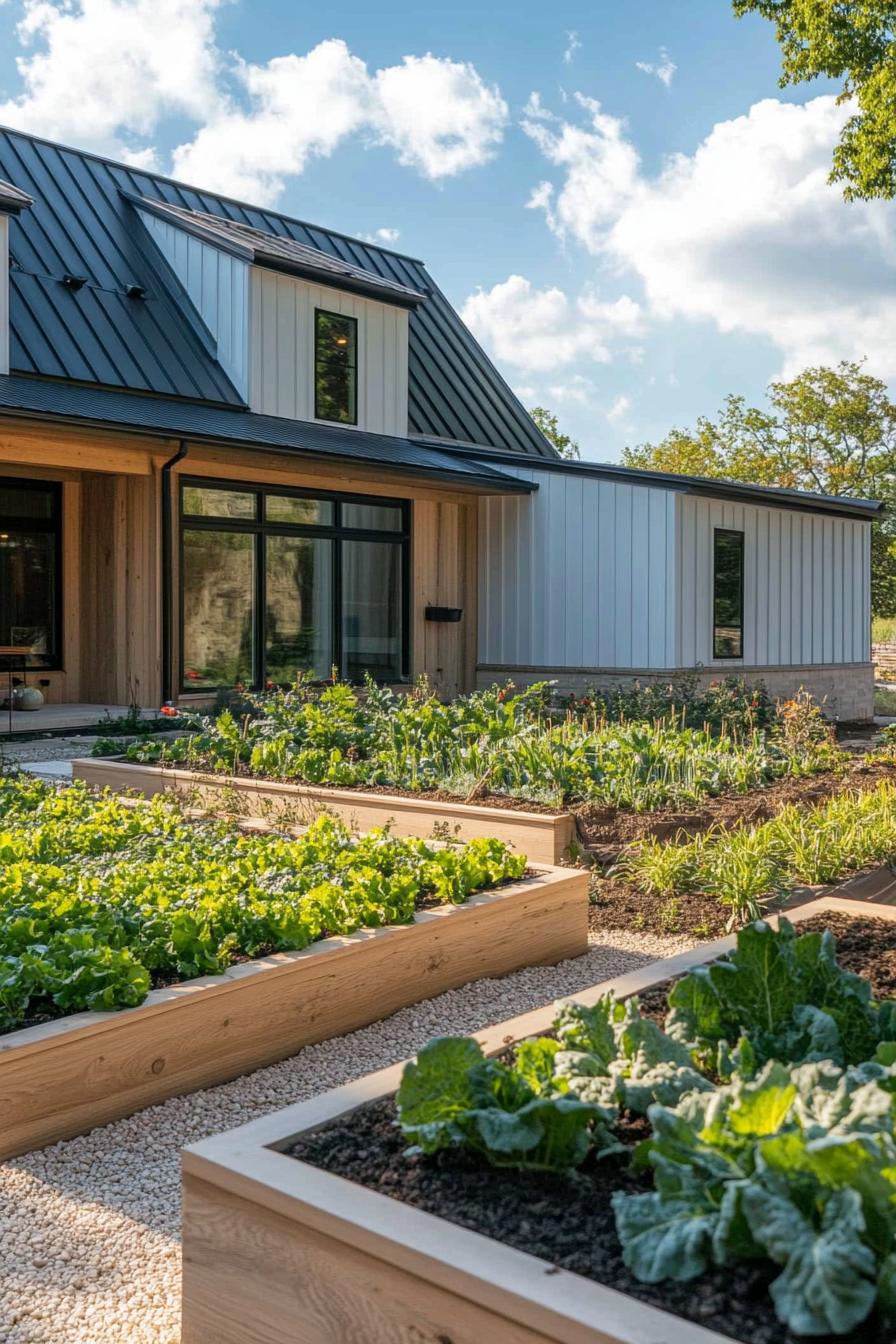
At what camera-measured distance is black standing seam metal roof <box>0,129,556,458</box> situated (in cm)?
1193

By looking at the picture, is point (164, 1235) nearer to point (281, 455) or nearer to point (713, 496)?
point (281, 455)

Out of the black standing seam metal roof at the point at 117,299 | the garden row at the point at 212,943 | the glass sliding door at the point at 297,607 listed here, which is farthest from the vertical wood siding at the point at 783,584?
the garden row at the point at 212,943

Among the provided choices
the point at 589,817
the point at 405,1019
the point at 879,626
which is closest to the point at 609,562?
the point at 589,817

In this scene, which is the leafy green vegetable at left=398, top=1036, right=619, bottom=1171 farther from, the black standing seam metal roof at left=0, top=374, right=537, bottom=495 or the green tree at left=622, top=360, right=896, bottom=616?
the green tree at left=622, top=360, right=896, bottom=616

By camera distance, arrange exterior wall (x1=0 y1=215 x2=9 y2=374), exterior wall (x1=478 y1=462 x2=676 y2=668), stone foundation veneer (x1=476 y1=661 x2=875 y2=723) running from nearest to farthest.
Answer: exterior wall (x1=0 y1=215 x2=9 y2=374) < exterior wall (x1=478 y1=462 x2=676 y2=668) < stone foundation veneer (x1=476 y1=661 x2=875 y2=723)

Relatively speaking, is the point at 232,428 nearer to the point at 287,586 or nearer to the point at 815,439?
the point at 287,586

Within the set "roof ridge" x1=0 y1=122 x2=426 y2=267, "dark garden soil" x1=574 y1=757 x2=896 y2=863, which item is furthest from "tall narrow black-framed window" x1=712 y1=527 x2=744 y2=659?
"roof ridge" x1=0 y1=122 x2=426 y2=267

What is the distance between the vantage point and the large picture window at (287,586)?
12.1m

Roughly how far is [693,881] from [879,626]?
2737cm

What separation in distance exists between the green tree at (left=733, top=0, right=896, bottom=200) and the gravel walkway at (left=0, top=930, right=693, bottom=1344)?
11736 millimetres

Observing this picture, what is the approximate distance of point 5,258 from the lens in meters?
11.3

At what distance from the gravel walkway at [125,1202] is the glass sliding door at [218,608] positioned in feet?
27.9

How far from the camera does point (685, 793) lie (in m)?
6.41

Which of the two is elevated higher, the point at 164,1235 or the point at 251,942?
the point at 251,942
